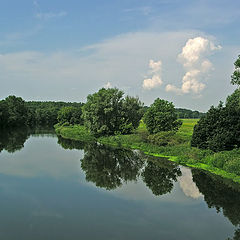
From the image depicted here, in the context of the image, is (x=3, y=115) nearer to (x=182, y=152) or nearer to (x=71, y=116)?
(x=71, y=116)

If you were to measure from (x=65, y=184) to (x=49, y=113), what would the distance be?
345ft

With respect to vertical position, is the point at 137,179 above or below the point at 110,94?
below

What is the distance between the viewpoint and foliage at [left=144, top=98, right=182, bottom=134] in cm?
4008

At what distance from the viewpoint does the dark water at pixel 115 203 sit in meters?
12.4

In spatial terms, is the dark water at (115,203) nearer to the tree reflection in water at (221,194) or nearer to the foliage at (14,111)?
the tree reflection in water at (221,194)

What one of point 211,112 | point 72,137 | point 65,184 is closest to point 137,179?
point 65,184

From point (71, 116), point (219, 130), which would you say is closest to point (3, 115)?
point (71, 116)

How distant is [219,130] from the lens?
89.9 feet

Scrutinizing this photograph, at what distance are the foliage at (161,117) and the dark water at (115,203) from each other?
528 inches

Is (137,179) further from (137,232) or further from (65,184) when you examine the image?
(137,232)

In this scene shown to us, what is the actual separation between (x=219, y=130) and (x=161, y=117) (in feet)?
44.2

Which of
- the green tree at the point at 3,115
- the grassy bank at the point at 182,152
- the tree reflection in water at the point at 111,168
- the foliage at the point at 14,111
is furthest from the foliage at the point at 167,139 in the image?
the foliage at the point at 14,111

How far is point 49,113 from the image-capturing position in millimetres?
121188

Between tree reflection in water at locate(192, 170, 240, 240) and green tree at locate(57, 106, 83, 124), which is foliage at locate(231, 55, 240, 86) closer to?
tree reflection in water at locate(192, 170, 240, 240)
